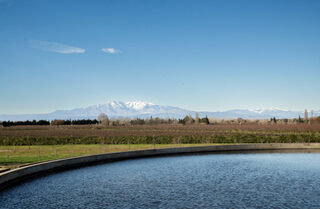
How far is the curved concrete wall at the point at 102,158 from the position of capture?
1816 cm

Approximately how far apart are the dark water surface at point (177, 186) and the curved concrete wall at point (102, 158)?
97cm

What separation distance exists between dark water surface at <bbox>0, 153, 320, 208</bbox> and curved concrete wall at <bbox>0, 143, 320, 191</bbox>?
38.2 inches

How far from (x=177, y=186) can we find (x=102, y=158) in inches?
419

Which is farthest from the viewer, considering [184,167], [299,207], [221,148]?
[221,148]

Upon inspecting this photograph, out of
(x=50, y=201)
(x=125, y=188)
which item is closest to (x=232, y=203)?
(x=125, y=188)

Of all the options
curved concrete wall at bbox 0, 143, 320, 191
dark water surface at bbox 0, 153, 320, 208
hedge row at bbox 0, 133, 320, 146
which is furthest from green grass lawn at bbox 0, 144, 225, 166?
hedge row at bbox 0, 133, 320, 146

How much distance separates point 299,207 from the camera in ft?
43.1

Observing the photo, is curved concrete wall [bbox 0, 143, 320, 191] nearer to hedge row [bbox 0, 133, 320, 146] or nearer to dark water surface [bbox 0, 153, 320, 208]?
dark water surface [bbox 0, 153, 320, 208]

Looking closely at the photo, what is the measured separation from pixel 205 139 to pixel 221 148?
8451mm

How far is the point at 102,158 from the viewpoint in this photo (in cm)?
2580

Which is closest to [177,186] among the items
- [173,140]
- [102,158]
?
[102,158]

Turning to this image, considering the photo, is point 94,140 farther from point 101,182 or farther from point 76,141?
point 101,182

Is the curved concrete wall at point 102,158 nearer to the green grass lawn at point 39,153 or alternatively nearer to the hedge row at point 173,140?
the green grass lawn at point 39,153

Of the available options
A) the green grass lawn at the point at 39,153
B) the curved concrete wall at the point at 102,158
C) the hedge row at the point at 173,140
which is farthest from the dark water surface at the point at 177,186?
the hedge row at the point at 173,140
